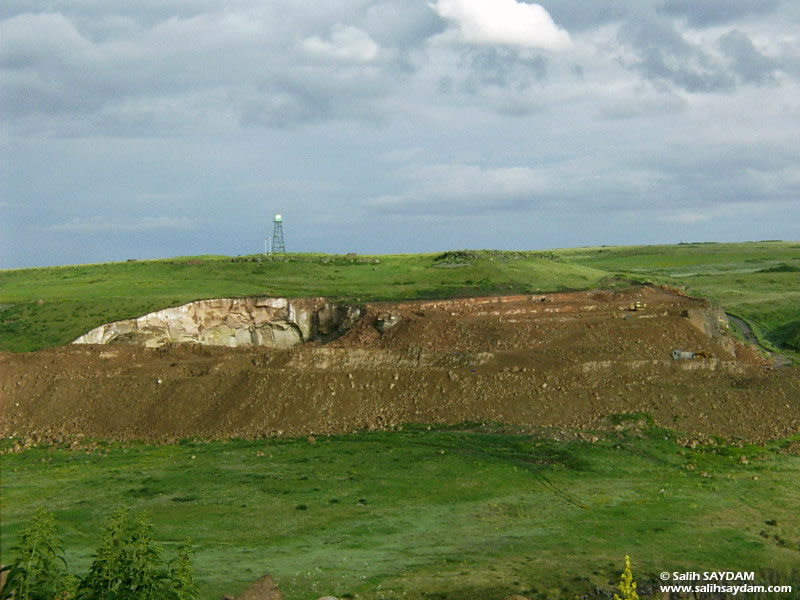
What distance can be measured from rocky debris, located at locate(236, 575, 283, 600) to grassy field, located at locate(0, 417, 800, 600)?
1.68 meters

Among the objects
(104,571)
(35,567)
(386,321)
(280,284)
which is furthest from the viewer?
(280,284)

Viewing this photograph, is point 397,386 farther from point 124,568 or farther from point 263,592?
point 124,568

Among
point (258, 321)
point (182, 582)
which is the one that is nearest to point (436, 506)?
point (182, 582)

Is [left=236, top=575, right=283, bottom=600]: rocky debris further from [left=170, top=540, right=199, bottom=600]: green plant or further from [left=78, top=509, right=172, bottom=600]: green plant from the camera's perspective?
[left=78, top=509, right=172, bottom=600]: green plant

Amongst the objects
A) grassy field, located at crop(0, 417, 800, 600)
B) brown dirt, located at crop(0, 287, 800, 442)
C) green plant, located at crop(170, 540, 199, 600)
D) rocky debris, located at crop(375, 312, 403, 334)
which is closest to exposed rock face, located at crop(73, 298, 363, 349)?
rocky debris, located at crop(375, 312, 403, 334)

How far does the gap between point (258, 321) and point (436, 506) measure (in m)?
29.7

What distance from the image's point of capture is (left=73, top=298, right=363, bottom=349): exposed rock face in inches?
2231

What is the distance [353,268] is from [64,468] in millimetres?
46793

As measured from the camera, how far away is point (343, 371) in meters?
46.8

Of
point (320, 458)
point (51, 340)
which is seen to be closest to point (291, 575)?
point (320, 458)

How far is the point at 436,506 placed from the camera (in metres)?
31.6

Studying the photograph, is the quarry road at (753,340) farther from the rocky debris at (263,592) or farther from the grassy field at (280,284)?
the rocky debris at (263,592)

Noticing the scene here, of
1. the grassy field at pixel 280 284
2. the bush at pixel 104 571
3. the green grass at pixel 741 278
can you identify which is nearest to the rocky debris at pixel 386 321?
the grassy field at pixel 280 284

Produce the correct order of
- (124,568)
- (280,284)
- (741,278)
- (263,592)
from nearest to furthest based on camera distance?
1. (124,568)
2. (263,592)
3. (280,284)
4. (741,278)
